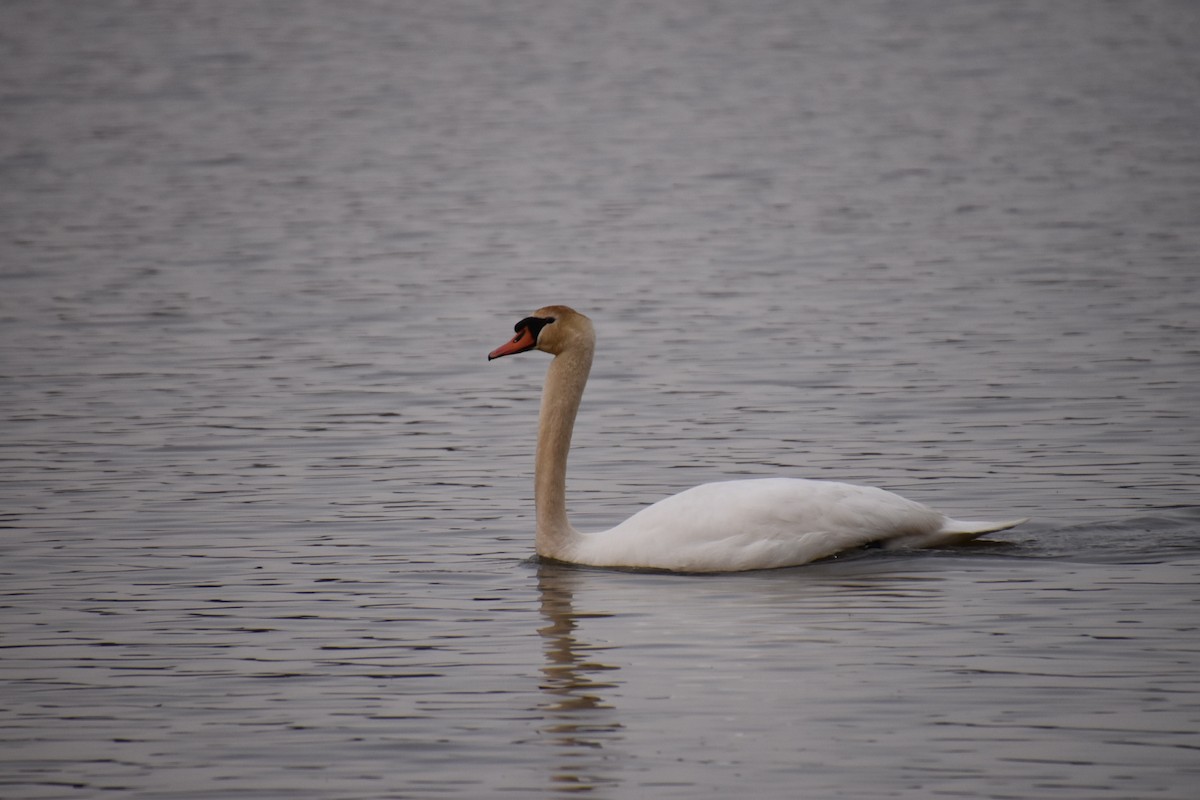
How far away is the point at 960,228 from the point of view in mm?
27406

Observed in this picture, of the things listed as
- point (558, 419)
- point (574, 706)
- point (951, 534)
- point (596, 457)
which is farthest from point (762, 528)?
point (596, 457)

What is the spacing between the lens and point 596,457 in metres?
14.2

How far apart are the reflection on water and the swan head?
1.58m

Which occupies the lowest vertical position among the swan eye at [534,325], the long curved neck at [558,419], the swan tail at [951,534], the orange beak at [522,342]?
the swan tail at [951,534]

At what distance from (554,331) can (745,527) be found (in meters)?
1.57

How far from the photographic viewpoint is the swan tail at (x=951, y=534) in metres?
10.8

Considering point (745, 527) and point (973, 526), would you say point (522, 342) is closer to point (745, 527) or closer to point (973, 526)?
point (745, 527)

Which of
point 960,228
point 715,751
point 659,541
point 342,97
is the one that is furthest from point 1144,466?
point 342,97

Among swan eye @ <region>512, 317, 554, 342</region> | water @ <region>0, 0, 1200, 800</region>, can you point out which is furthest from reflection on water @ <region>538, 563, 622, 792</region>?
swan eye @ <region>512, 317, 554, 342</region>

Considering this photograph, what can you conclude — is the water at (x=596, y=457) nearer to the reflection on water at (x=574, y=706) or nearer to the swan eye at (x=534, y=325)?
the reflection on water at (x=574, y=706)

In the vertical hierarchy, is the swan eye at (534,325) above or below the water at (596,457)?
above

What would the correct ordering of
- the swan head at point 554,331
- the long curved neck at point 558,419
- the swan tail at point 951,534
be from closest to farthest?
the swan tail at point 951,534 < the long curved neck at point 558,419 < the swan head at point 554,331

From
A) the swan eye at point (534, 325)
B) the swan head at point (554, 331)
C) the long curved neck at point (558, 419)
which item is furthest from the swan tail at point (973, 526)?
the swan eye at point (534, 325)

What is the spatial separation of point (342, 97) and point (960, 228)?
1059 inches
